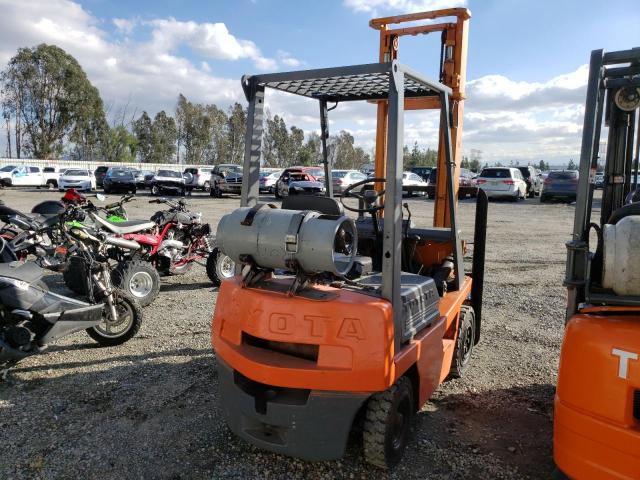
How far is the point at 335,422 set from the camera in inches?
105

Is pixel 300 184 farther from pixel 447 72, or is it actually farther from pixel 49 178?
pixel 447 72

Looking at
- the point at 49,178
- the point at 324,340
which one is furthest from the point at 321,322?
the point at 49,178

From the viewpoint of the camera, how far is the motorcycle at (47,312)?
4047 mm

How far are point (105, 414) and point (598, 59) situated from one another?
12.9ft

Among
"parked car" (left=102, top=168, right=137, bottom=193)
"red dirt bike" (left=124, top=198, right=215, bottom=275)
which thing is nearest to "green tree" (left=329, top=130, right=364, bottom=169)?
"parked car" (left=102, top=168, right=137, bottom=193)

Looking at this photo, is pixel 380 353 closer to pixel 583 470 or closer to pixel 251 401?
pixel 251 401

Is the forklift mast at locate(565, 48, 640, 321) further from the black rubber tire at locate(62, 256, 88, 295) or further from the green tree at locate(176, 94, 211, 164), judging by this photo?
the green tree at locate(176, 94, 211, 164)

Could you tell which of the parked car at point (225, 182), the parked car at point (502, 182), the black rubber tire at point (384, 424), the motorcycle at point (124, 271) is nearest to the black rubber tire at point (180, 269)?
the motorcycle at point (124, 271)

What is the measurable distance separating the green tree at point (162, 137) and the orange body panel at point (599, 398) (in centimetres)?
5814

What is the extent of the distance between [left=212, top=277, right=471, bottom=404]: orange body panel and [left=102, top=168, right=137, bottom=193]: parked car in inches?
1058

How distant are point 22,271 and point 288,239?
9.47ft

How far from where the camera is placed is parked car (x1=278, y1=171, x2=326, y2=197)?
2457 cm

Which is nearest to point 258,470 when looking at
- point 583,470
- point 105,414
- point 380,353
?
point 380,353

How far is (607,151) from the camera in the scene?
343 centimetres
